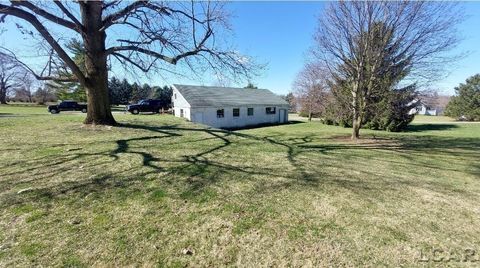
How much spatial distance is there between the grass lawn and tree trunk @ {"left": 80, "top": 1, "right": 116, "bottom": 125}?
2.87 m

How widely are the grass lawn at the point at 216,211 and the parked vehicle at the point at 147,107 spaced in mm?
24385

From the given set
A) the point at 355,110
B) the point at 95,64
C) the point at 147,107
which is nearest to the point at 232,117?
the point at 147,107

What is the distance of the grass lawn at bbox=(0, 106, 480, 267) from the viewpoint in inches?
108

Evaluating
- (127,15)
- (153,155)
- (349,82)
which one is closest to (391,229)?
(153,155)

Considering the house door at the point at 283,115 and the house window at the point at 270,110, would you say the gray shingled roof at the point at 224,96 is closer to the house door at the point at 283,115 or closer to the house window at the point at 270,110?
the house window at the point at 270,110

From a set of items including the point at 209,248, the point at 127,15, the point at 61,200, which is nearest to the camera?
the point at 209,248

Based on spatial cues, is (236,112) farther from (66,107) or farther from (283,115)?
(66,107)

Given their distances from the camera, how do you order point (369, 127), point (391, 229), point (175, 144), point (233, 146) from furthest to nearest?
point (369, 127), point (233, 146), point (175, 144), point (391, 229)

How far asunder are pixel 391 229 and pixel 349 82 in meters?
12.5

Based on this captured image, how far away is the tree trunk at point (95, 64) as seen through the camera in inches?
343

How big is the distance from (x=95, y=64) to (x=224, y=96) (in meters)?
21.3

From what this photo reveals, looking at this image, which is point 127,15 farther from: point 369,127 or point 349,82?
point 369,127

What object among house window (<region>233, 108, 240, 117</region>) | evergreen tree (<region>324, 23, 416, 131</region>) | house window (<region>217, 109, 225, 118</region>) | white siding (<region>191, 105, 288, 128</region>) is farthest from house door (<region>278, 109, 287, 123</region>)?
evergreen tree (<region>324, 23, 416, 131</region>)

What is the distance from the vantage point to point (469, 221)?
147 inches
